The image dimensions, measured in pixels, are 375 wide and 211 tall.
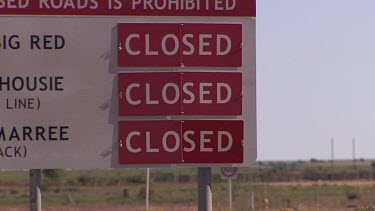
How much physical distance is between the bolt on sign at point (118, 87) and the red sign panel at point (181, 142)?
11 mm

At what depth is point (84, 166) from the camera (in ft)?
35.6

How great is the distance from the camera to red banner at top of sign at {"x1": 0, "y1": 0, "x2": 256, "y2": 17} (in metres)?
10.9

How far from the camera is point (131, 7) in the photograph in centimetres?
1096

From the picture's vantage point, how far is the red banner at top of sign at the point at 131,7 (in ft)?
35.6

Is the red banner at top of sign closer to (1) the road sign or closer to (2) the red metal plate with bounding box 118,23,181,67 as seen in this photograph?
(2) the red metal plate with bounding box 118,23,181,67

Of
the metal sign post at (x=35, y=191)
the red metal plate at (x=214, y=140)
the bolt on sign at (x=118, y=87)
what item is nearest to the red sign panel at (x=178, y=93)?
the bolt on sign at (x=118, y=87)

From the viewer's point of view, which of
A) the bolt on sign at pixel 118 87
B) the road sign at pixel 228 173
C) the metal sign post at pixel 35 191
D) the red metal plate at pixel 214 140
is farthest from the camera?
the road sign at pixel 228 173

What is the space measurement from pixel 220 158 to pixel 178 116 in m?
0.66

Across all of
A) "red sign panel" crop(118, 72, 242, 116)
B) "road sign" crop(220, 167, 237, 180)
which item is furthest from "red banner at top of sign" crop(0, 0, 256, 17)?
"road sign" crop(220, 167, 237, 180)

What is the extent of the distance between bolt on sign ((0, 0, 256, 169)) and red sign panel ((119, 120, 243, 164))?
0.04ft

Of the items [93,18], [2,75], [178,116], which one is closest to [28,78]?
[2,75]

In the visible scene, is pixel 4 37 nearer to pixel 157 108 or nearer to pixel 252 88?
pixel 157 108

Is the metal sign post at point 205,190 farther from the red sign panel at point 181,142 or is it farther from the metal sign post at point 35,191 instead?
the metal sign post at point 35,191

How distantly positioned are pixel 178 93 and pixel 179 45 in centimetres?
53
